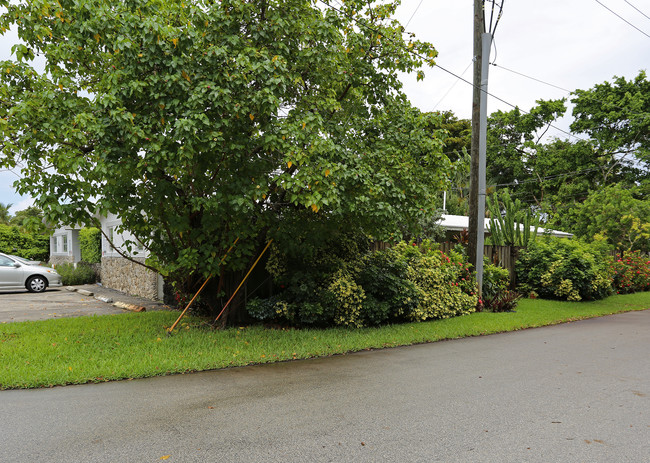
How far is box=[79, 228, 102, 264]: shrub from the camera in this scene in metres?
19.8

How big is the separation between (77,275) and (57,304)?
22.5 feet

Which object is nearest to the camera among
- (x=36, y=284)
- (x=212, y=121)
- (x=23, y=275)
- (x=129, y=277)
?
(x=212, y=121)

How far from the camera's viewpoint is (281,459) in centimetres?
357

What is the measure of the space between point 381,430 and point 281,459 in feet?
3.50

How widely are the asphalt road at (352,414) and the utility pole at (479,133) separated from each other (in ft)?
17.4

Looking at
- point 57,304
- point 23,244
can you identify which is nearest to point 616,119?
point 57,304

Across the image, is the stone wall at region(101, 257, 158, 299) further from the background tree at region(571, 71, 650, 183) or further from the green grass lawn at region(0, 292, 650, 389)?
the background tree at region(571, 71, 650, 183)

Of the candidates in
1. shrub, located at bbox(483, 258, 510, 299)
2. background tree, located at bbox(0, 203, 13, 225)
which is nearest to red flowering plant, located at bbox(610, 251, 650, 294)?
shrub, located at bbox(483, 258, 510, 299)

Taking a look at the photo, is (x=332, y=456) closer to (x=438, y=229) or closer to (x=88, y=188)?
(x=88, y=188)

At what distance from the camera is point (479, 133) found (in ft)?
39.0

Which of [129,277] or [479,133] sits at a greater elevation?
[479,133]

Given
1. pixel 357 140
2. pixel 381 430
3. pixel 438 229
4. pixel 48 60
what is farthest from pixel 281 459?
pixel 438 229

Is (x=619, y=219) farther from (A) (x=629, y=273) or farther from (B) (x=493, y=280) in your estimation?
(B) (x=493, y=280)

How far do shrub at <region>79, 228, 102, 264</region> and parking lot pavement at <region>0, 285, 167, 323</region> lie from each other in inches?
123
